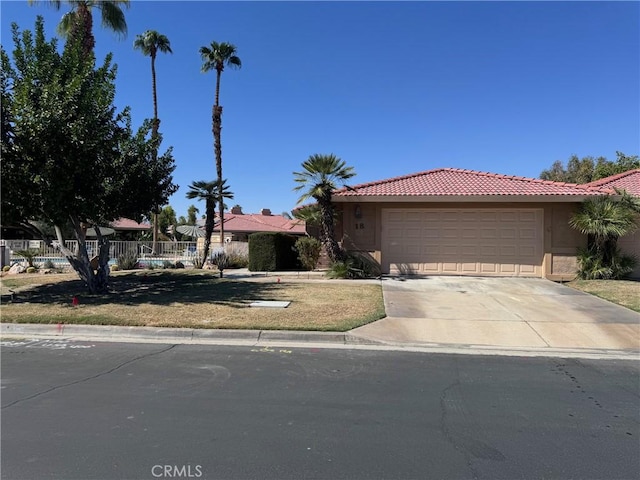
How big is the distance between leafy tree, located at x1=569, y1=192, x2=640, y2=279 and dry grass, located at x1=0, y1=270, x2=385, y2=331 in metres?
7.27

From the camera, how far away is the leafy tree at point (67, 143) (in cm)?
973

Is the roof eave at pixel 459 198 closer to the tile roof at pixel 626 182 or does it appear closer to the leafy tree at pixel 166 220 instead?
the tile roof at pixel 626 182

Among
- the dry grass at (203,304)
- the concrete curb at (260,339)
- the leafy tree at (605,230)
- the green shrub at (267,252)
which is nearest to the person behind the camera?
the concrete curb at (260,339)

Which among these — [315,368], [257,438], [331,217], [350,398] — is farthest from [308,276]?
[257,438]

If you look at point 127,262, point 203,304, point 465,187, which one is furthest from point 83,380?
point 127,262

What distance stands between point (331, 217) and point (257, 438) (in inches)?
469

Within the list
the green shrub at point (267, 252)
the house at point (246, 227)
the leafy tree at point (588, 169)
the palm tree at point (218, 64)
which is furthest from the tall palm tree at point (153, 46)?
the leafy tree at point (588, 169)

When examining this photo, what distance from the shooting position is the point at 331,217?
1558 cm

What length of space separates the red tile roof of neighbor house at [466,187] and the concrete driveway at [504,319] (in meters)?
3.82

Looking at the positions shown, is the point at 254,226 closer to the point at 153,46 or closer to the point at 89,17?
the point at 153,46

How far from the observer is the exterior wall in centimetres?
1562

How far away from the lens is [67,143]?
9914 mm

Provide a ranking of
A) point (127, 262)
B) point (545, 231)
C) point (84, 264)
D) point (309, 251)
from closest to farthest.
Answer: point (84, 264), point (545, 231), point (309, 251), point (127, 262)

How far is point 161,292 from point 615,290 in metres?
12.4
